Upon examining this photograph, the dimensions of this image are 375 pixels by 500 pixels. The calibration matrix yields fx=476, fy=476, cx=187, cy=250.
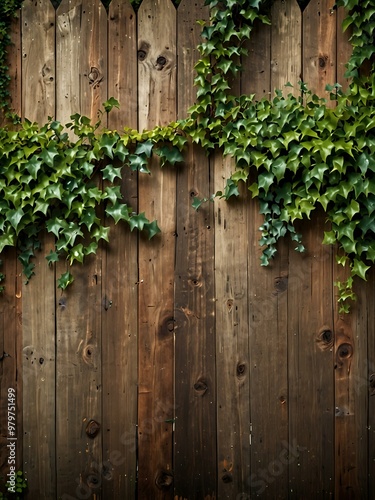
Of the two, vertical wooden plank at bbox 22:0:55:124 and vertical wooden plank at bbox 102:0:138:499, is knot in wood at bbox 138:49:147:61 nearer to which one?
vertical wooden plank at bbox 102:0:138:499

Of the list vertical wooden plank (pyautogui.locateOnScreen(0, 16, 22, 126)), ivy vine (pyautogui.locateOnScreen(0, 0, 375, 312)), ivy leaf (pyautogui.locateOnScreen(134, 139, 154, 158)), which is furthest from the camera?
vertical wooden plank (pyautogui.locateOnScreen(0, 16, 22, 126))

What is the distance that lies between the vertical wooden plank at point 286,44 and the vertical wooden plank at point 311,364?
0.74m

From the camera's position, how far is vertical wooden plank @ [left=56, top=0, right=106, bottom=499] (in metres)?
2.57

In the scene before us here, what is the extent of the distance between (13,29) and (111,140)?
2.78ft

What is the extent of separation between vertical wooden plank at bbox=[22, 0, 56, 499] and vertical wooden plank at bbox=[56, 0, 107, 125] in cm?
6

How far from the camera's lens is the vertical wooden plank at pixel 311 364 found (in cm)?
253

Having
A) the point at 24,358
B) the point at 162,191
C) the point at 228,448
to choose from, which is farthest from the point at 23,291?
the point at 228,448

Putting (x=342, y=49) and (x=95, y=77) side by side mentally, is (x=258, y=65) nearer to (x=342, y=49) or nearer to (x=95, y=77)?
(x=342, y=49)

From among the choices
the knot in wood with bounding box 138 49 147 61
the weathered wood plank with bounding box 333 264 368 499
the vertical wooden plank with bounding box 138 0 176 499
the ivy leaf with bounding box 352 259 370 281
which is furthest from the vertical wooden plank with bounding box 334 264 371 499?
the knot in wood with bounding box 138 49 147 61

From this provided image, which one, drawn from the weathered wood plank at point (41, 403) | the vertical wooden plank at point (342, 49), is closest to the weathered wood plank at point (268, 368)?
the vertical wooden plank at point (342, 49)

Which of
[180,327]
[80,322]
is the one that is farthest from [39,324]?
[180,327]

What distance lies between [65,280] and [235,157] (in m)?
1.11

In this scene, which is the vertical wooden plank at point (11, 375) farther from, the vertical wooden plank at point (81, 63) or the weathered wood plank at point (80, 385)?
the vertical wooden plank at point (81, 63)

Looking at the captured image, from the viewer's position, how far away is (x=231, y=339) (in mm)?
2555
